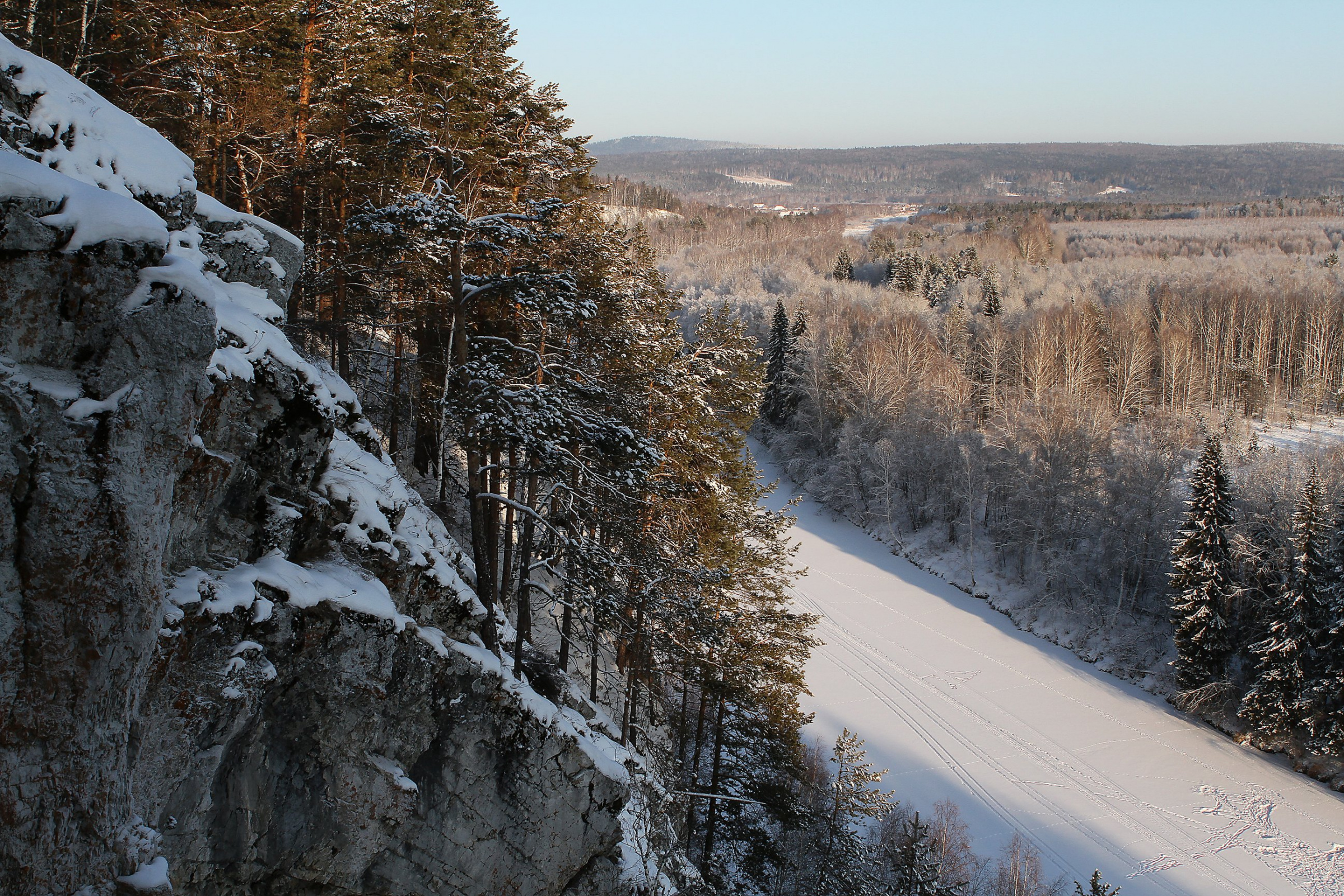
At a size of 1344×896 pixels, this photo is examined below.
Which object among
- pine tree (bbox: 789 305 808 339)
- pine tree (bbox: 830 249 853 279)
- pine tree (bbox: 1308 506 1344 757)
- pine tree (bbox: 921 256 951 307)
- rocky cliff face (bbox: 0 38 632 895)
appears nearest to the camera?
rocky cliff face (bbox: 0 38 632 895)

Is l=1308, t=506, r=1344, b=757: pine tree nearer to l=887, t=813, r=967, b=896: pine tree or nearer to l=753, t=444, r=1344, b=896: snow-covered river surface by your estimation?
l=753, t=444, r=1344, b=896: snow-covered river surface

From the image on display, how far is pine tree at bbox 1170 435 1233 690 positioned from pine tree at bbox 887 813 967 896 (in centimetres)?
1318

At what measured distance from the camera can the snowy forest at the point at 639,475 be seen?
1013cm

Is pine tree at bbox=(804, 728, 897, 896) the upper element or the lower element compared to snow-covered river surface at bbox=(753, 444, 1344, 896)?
upper

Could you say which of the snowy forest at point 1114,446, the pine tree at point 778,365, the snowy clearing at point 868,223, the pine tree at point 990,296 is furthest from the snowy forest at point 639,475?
the snowy clearing at point 868,223

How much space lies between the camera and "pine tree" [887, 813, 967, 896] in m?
13.0

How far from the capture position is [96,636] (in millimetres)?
4402

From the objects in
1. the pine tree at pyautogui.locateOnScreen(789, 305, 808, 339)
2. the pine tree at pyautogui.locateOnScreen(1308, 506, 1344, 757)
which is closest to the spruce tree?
the pine tree at pyautogui.locateOnScreen(1308, 506, 1344, 757)

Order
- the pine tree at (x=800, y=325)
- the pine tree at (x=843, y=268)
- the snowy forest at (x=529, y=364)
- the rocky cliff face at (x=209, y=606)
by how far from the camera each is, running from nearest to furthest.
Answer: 1. the rocky cliff face at (x=209, y=606)
2. the snowy forest at (x=529, y=364)
3. the pine tree at (x=800, y=325)
4. the pine tree at (x=843, y=268)

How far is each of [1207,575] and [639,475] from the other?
2221 centimetres

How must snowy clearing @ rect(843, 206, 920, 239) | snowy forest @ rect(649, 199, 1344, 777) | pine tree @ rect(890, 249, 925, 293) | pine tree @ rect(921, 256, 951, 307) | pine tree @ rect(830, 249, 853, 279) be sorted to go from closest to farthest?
snowy forest @ rect(649, 199, 1344, 777)
pine tree @ rect(921, 256, 951, 307)
pine tree @ rect(890, 249, 925, 293)
pine tree @ rect(830, 249, 853, 279)
snowy clearing @ rect(843, 206, 920, 239)

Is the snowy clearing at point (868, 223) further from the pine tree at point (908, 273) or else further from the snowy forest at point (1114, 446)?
the snowy forest at point (1114, 446)

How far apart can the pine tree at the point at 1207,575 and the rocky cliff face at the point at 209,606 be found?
21724 mm

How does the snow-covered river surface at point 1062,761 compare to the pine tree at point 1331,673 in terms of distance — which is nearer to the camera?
the snow-covered river surface at point 1062,761
